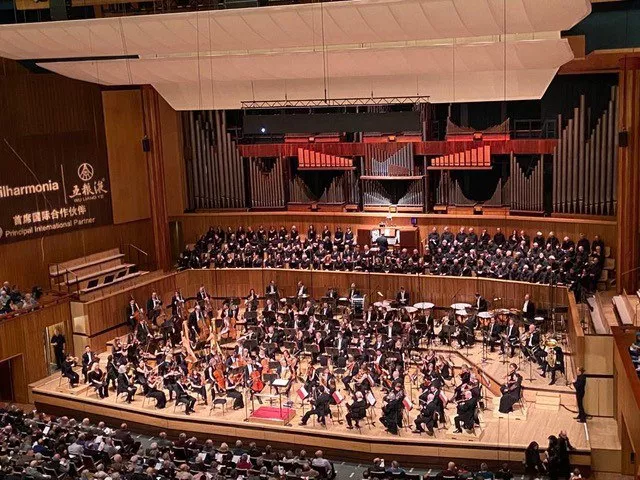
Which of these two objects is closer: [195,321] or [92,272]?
[195,321]

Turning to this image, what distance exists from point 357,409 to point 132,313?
6394 millimetres

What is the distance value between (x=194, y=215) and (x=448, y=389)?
9.11 meters

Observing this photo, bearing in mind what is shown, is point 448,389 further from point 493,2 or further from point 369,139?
point 369,139

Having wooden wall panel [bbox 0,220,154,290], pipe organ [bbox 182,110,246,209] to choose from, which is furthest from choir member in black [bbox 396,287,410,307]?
wooden wall panel [bbox 0,220,154,290]

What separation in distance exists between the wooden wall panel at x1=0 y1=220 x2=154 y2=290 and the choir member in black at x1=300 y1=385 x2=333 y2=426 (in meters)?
7.01

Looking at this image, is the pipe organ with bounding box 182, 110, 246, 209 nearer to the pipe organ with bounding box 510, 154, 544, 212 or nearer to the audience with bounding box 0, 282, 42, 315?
the audience with bounding box 0, 282, 42, 315

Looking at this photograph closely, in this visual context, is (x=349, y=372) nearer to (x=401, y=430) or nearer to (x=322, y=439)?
(x=322, y=439)

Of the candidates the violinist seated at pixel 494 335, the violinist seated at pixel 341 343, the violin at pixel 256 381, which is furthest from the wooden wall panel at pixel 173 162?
the violinist seated at pixel 494 335

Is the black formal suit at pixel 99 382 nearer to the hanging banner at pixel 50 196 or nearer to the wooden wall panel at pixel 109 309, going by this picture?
the wooden wall panel at pixel 109 309

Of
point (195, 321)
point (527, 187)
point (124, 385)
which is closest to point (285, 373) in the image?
point (124, 385)

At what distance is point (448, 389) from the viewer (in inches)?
539

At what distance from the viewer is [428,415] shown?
12281mm

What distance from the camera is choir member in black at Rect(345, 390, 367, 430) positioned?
12508 mm

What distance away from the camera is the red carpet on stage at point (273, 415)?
1310cm
